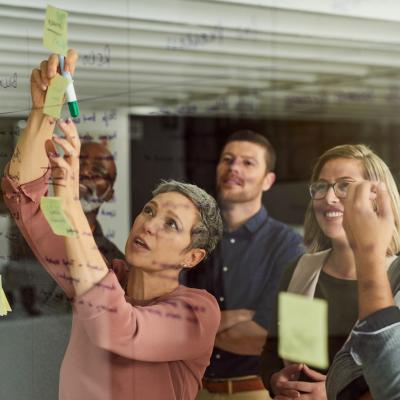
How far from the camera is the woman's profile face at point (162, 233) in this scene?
5.99 feet

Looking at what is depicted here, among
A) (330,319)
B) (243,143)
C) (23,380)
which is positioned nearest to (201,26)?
(243,143)

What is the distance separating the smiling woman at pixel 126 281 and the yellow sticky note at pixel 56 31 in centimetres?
4

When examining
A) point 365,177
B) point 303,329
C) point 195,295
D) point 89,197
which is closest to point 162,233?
point 195,295

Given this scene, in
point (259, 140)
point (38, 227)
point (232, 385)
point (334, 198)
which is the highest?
point (259, 140)

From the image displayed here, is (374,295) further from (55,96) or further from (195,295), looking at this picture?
(55,96)

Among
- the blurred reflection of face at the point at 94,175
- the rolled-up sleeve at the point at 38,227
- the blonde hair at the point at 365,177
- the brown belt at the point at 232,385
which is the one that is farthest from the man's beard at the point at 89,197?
the blonde hair at the point at 365,177

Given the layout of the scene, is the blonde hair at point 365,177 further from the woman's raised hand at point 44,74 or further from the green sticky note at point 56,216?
the woman's raised hand at point 44,74

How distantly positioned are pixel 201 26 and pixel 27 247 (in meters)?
0.81

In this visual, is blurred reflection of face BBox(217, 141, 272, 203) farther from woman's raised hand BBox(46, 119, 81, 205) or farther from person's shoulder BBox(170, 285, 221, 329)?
woman's raised hand BBox(46, 119, 81, 205)

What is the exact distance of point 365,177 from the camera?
1540 mm

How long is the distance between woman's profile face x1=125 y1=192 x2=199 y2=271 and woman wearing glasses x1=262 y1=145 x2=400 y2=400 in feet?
0.98

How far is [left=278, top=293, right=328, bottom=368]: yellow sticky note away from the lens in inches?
62.5

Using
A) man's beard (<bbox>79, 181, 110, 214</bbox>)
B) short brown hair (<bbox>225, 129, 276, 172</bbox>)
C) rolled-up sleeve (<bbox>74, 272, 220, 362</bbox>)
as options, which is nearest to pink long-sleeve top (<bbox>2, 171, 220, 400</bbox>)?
rolled-up sleeve (<bbox>74, 272, 220, 362</bbox>)

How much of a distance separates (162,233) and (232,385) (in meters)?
0.37
